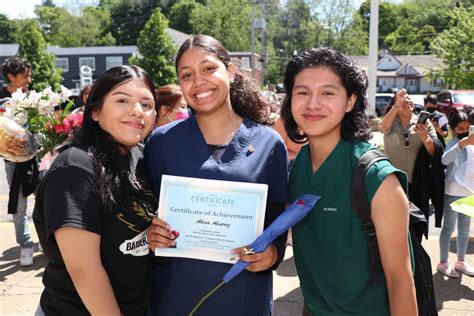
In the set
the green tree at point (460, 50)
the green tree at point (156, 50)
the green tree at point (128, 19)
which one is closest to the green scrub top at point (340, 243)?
the green tree at point (460, 50)

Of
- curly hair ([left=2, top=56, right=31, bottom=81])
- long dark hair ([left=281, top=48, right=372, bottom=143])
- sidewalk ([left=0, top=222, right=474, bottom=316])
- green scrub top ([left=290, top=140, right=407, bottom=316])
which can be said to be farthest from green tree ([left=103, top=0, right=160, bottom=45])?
green scrub top ([left=290, top=140, right=407, bottom=316])

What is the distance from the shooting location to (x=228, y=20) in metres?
67.1

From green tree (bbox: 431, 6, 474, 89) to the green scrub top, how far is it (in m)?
27.9

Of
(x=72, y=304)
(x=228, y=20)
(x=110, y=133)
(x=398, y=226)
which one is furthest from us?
(x=228, y=20)

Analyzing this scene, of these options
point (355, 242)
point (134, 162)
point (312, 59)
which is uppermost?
point (312, 59)

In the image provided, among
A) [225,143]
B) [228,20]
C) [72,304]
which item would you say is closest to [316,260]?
[225,143]

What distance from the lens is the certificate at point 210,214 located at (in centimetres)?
195

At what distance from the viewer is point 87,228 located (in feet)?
5.73

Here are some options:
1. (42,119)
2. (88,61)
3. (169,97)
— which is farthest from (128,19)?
(42,119)

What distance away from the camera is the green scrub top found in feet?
6.14

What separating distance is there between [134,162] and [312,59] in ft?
3.08

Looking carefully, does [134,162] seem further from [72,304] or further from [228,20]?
[228,20]

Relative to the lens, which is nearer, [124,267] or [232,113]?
[124,267]

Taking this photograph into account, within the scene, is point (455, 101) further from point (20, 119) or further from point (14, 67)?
point (20, 119)
